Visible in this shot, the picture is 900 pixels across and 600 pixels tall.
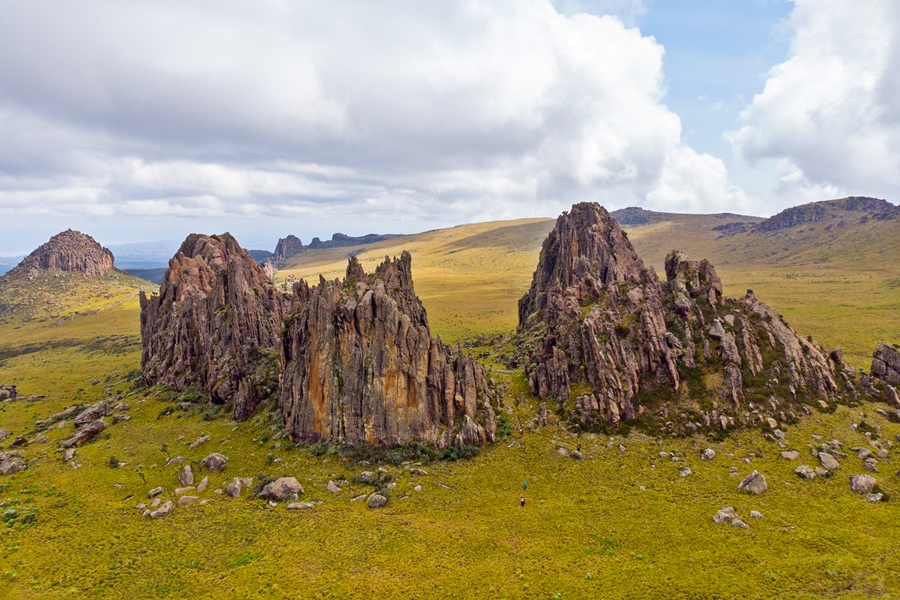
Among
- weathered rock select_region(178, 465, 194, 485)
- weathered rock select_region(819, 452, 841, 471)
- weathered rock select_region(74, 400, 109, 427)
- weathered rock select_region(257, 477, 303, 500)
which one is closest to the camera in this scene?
weathered rock select_region(819, 452, 841, 471)

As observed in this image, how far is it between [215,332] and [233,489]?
141 ft

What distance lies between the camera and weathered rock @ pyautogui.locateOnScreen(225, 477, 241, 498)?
44.8 metres

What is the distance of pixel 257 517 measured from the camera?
40906 mm

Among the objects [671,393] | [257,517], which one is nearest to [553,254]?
[671,393]

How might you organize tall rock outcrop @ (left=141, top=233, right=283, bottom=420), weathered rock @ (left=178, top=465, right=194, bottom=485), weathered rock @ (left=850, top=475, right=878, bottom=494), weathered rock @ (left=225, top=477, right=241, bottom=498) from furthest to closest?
tall rock outcrop @ (left=141, top=233, right=283, bottom=420), weathered rock @ (left=178, top=465, right=194, bottom=485), weathered rock @ (left=225, top=477, right=241, bottom=498), weathered rock @ (left=850, top=475, right=878, bottom=494)

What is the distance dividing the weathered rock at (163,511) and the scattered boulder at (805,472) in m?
67.2

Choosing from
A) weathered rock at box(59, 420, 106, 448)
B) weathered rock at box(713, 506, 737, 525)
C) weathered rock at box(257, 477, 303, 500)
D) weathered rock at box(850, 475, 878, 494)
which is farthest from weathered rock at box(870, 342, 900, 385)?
weathered rock at box(59, 420, 106, 448)

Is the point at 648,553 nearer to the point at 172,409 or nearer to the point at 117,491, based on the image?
the point at 117,491

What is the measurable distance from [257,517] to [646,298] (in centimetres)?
6262

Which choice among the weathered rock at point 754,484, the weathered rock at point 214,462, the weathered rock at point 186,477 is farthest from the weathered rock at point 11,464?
the weathered rock at point 754,484

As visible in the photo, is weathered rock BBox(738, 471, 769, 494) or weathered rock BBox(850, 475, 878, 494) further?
weathered rock BBox(738, 471, 769, 494)

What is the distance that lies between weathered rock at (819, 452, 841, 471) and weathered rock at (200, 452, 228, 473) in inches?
2752

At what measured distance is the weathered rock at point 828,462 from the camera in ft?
142

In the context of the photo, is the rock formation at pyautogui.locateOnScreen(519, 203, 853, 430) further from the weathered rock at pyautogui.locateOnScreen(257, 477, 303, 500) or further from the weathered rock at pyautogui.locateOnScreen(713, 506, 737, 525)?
the weathered rock at pyautogui.locateOnScreen(257, 477, 303, 500)
